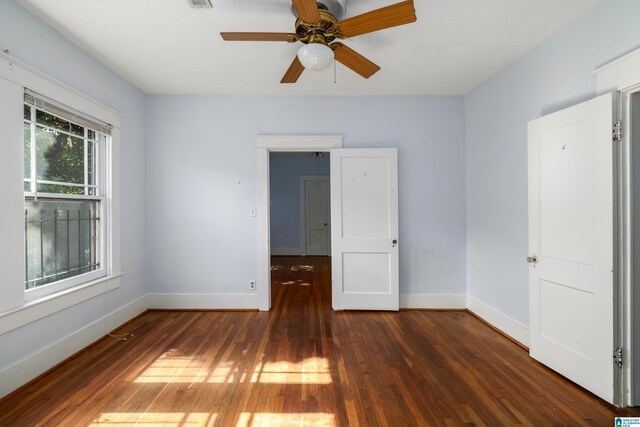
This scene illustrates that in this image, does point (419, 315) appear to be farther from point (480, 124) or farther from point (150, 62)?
point (150, 62)

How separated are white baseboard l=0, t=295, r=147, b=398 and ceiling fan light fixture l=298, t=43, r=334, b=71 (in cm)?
290

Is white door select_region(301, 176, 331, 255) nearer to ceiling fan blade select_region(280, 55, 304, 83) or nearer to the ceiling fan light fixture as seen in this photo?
ceiling fan blade select_region(280, 55, 304, 83)

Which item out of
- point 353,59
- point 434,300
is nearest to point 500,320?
point 434,300

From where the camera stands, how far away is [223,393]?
212cm

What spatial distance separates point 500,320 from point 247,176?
10.8ft

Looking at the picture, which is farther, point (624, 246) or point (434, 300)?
point (434, 300)

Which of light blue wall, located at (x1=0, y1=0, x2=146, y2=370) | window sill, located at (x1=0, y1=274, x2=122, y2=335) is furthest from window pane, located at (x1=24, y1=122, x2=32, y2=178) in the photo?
window sill, located at (x1=0, y1=274, x2=122, y2=335)

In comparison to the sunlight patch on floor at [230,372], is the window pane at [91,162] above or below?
above

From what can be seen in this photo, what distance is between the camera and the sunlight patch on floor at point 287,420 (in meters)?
1.80

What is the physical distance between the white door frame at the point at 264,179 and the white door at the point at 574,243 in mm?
2237

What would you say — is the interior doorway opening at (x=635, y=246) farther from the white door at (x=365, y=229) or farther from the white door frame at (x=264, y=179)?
the white door frame at (x=264, y=179)

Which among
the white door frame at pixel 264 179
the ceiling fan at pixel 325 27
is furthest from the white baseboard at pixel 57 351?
the ceiling fan at pixel 325 27

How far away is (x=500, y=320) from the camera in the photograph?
3199mm

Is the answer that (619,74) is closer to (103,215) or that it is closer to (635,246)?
(635,246)
